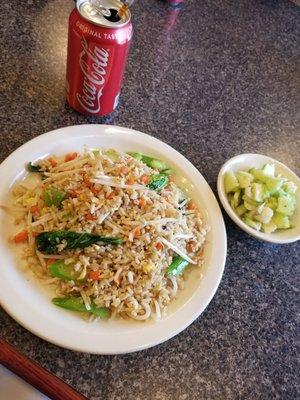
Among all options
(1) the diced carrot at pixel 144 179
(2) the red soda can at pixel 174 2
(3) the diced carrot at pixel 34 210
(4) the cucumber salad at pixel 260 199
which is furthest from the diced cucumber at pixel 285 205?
(2) the red soda can at pixel 174 2

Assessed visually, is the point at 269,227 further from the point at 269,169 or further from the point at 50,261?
the point at 50,261

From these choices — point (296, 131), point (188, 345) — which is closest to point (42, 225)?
point (188, 345)

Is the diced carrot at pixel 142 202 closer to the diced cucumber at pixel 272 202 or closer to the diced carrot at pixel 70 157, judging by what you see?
the diced carrot at pixel 70 157

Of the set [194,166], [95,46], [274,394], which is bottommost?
[274,394]

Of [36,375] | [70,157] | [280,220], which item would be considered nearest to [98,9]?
[70,157]

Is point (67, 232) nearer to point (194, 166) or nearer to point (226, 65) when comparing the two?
point (194, 166)

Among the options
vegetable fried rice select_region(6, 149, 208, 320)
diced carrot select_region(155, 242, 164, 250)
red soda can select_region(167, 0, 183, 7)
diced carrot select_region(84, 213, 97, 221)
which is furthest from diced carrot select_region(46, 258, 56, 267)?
red soda can select_region(167, 0, 183, 7)
